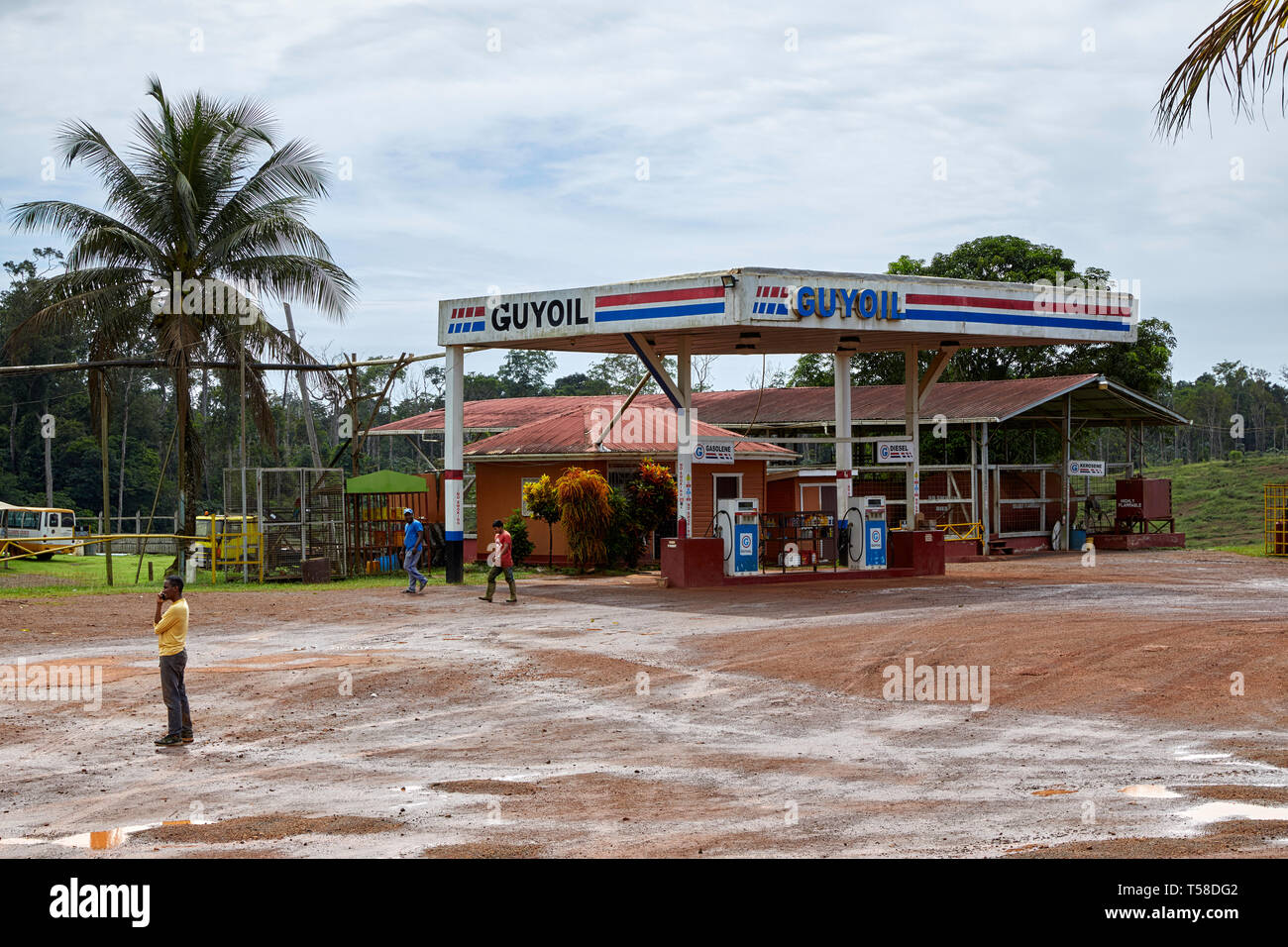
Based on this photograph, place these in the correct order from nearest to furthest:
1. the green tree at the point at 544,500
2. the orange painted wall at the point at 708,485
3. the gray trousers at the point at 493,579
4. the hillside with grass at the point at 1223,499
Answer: the gray trousers at the point at 493,579
the green tree at the point at 544,500
the orange painted wall at the point at 708,485
the hillside with grass at the point at 1223,499

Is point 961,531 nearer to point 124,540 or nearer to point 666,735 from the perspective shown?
point 666,735

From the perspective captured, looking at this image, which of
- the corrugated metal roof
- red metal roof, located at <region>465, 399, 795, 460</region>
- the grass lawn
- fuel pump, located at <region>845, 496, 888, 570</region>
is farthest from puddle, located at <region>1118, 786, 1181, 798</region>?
the corrugated metal roof

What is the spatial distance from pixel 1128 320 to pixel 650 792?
22851 millimetres

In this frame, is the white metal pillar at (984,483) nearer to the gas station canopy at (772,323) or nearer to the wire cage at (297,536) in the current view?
the gas station canopy at (772,323)

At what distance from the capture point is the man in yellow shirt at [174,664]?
38.2ft

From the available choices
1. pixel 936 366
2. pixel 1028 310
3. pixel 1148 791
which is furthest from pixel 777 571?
pixel 1148 791

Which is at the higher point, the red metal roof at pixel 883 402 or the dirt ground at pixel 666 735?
the red metal roof at pixel 883 402

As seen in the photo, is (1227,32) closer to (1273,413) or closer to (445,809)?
(445,809)

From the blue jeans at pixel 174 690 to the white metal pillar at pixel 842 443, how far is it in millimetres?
18412

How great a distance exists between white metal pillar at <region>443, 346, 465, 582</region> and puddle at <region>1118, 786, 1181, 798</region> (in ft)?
65.0

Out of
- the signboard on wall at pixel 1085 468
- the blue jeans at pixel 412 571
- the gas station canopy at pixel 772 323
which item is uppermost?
the gas station canopy at pixel 772 323

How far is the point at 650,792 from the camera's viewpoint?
370 inches

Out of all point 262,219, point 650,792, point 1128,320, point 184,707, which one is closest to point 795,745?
point 650,792

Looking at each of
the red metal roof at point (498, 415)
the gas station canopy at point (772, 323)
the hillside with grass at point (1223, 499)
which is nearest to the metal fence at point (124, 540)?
the red metal roof at point (498, 415)
